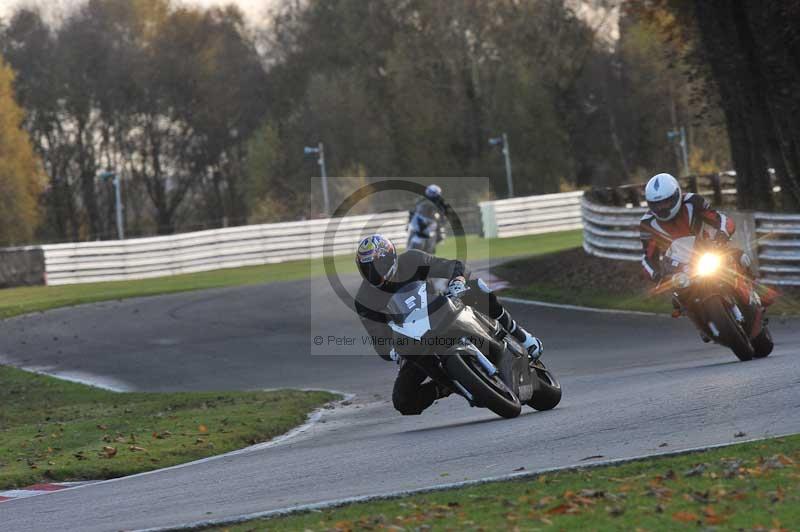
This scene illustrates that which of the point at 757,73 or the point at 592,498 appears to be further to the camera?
the point at 757,73

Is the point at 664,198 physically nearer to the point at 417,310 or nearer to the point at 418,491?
the point at 417,310

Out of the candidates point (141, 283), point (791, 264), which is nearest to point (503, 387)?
point (791, 264)

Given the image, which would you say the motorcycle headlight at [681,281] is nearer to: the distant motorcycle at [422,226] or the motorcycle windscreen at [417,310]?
the motorcycle windscreen at [417,310]

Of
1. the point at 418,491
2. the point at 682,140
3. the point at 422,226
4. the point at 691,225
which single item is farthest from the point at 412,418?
the point at 682,140

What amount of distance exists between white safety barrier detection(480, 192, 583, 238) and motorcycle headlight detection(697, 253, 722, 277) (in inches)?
1305

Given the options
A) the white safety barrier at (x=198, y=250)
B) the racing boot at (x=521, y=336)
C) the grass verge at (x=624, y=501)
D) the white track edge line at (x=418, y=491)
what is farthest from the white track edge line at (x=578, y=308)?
the white safety barrier at (x=198, y=250)

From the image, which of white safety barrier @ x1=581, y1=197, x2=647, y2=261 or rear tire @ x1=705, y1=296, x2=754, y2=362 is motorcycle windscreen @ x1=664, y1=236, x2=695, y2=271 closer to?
rear tire @ x1=705, y1=296, x2=754, y2=362

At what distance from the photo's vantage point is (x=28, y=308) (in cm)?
3061

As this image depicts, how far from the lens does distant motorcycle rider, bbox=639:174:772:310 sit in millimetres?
12969

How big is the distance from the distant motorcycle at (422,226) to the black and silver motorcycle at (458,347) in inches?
570

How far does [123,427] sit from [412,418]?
10.6ft

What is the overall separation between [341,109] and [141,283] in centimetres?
3435

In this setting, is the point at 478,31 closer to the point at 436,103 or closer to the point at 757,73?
the point at 436,103

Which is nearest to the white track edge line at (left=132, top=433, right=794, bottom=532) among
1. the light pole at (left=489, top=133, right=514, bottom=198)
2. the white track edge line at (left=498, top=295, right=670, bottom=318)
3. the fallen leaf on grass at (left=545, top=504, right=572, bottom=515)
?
the fallen leaf on grass at (left=545, top=504, right=572, bottom=515)
